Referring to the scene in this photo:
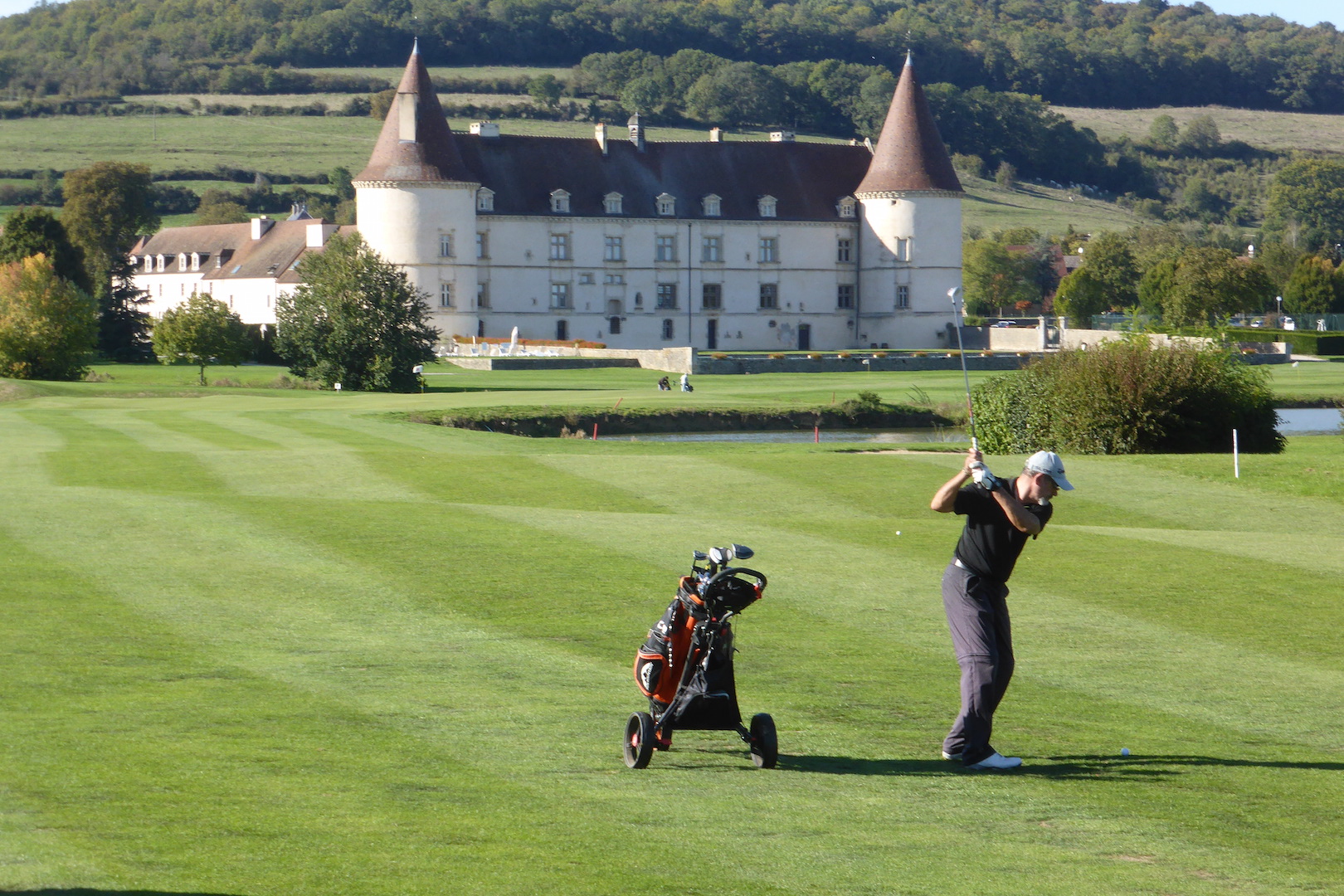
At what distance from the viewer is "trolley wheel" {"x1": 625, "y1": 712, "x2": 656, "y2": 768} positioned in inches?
333

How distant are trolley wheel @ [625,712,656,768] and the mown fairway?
0.24 metres

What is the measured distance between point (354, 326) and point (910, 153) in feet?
154

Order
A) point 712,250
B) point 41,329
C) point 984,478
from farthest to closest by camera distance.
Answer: point 712,250 < point 41,329 < point 984,478

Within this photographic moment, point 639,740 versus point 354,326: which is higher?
point 354,326

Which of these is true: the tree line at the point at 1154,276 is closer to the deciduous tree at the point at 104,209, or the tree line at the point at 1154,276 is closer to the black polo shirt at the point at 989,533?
the deciduous tree at the point at 104,209

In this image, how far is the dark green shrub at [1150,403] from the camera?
1319 inches

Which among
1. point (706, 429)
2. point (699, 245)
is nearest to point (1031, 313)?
point (699, 245)

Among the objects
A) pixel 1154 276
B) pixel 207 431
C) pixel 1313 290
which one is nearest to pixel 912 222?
pixel 1154 276

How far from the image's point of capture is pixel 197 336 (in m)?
64.1

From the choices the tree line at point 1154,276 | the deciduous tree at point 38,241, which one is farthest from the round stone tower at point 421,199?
the tree line at point 1154,276

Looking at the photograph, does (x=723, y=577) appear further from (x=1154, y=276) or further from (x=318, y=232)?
(x=1154, y=276)

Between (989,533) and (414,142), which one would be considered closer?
(989,533)

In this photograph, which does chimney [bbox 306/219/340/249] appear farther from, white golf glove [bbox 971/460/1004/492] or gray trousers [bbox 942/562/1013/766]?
white golf glove [bbox 971/460/1004/492]

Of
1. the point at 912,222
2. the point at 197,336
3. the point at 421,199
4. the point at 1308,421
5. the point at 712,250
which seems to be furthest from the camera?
the point at 712,250
